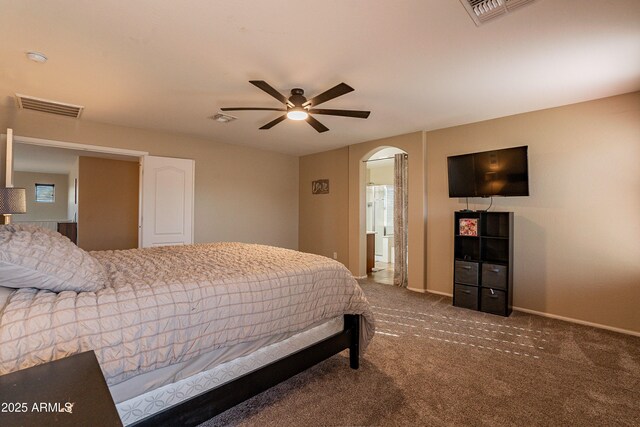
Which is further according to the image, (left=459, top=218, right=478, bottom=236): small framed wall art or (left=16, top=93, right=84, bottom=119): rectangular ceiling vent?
(left=459, top=218, right=478, bottom=236): small framed wall art

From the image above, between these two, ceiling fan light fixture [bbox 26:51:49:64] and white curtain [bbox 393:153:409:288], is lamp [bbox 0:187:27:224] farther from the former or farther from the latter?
white curtain [bbox 393:153:409:288]

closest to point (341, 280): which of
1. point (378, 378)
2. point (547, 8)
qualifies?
point (378, 378)

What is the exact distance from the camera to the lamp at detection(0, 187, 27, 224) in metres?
2.81

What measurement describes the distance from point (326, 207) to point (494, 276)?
330 centimetres

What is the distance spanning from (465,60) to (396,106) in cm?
108

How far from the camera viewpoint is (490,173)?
3738mm

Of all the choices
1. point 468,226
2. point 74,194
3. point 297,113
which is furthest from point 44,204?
point 468,226

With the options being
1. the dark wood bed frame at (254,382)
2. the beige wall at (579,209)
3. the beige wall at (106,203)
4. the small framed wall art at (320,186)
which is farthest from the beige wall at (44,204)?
the beige wall at (579,209)

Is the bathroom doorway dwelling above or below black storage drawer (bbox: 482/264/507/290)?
above

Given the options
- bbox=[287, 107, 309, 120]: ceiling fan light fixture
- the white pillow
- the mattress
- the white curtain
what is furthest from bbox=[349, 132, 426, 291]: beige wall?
the white pillow

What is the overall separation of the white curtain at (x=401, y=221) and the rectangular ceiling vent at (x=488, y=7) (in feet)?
10.6

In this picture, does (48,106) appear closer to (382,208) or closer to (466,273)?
(466,273)

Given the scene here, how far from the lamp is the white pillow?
1907mm

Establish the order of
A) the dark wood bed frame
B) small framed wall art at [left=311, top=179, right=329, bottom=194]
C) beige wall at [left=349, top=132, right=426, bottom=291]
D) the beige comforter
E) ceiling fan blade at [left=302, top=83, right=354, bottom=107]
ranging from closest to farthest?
the beige comforter → the dark wood bed frame → ceiling fan blade at [left=302, top=83, right=354, bottom=107] → beige wall at [left=349, top=132, right=426, bottom=291] → small framed wall art at [left=311, top=179, right=329, bottom=194]
